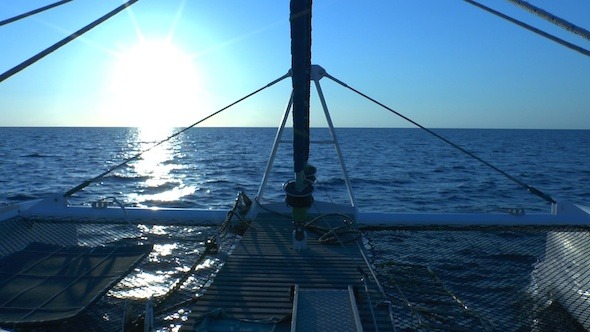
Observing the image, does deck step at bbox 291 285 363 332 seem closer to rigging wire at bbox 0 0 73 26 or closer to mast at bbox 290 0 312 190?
mast at bbox 290 0 312 190

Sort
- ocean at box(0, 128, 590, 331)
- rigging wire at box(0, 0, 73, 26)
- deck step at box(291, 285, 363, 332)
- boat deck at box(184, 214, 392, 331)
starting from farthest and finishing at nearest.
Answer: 1. ocean at box(0, 128, 590, 331)
2. boat deck at box(184, 214, 392, 331)
3. deck step at box(291, 285, 363, 332)
4. rigging wire at box(0, 0, 73, 26)

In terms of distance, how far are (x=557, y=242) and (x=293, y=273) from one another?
23.2 feet

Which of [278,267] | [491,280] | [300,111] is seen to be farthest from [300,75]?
[491,280]

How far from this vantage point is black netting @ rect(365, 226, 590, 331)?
28.3ft

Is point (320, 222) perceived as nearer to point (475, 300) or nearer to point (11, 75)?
point (475, 300)

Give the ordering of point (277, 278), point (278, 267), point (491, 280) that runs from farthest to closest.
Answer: point (491, 280)
point (278, 267)
point (277, 278)

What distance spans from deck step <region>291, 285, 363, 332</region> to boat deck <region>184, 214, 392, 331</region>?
0.15m

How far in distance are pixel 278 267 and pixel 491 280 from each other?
662cm

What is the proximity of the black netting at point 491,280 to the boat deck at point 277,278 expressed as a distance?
853 mm

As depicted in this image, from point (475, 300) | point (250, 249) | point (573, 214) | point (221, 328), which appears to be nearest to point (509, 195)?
point (573, 214)

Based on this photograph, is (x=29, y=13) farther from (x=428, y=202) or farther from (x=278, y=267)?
(x=428, y=202)

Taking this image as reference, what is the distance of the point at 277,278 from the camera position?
7.12m

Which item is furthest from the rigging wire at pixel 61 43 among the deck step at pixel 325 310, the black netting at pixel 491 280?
the black netting at pixel 491 280

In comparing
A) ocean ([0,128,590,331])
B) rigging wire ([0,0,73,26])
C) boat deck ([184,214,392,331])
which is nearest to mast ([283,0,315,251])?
boat deck ([184,214,392,331])
